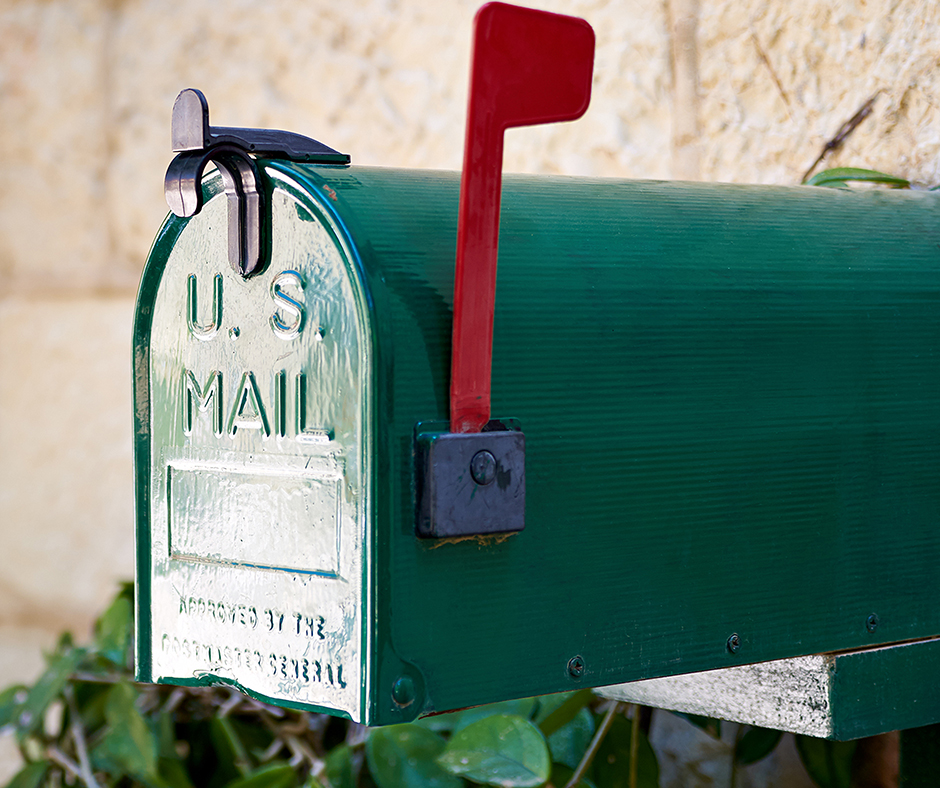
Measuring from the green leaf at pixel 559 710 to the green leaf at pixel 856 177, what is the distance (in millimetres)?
435

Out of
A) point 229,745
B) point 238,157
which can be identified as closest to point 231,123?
point 229,745

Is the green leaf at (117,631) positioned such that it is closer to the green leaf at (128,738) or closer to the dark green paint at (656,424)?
the green leaf at (128,738)

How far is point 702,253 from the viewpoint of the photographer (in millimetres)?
626

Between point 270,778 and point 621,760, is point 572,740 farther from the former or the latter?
point 270,778

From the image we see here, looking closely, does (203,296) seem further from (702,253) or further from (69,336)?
(69,336)

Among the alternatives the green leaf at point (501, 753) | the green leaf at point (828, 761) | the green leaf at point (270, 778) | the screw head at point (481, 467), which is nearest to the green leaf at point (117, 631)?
the green leaf at point (270, 778)

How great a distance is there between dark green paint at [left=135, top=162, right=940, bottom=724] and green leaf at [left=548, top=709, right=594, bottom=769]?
294mm

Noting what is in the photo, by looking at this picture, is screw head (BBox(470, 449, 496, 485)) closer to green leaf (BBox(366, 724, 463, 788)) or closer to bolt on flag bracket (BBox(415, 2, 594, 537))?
bolt on flag bracket (BBox(415, 2, 594, 537))

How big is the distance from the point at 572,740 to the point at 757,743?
0.19 m

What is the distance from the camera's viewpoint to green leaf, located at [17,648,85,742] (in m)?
1.13

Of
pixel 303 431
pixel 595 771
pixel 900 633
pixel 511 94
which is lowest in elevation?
pixel 595 771

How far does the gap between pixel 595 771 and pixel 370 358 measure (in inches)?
22.0

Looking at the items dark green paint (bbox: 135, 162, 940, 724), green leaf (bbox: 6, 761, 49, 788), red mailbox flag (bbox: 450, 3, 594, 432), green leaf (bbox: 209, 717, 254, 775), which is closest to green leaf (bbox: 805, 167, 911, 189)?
dark green paint (bbox: 135, 162, 940, 724)

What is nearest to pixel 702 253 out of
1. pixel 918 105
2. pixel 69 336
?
pixel 918 105
